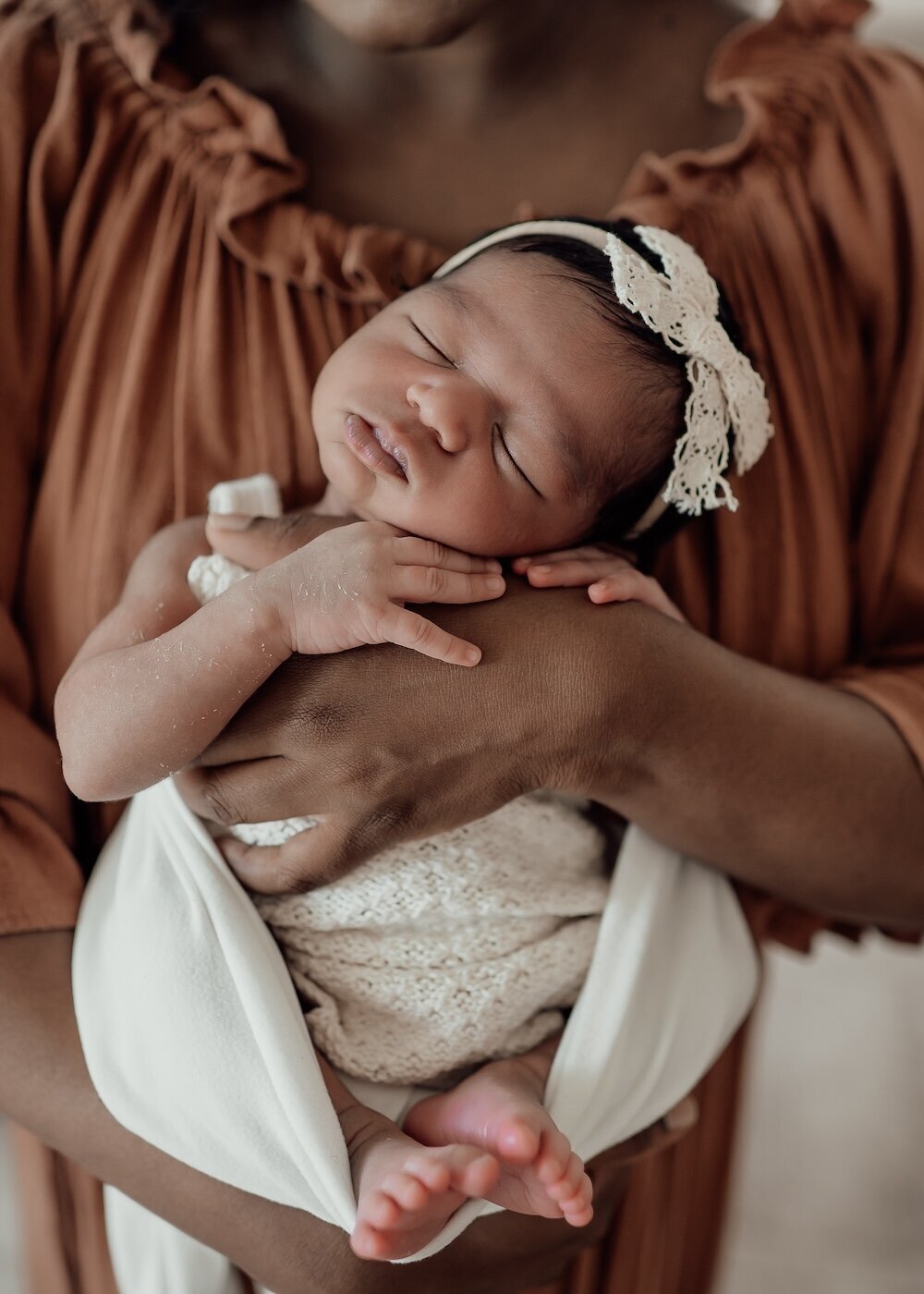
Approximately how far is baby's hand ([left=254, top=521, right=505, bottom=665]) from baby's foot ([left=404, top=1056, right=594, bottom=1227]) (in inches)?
13.7

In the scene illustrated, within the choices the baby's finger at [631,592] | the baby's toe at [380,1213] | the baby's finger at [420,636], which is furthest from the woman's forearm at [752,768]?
the baby's toe at [380,1213]

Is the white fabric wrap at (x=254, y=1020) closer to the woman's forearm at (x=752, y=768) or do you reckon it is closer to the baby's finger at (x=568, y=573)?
the woman's forearm at (x=752, y=768)

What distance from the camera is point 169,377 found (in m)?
1.11

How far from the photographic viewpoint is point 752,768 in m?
1.01

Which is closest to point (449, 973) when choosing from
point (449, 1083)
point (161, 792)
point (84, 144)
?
point (449, 1083)

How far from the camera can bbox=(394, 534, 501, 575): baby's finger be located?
886 millimetres

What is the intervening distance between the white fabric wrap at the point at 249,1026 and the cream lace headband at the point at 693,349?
1.09ft

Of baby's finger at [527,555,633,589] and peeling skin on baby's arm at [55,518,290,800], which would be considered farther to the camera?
baby's finger at [527,555,633,589]

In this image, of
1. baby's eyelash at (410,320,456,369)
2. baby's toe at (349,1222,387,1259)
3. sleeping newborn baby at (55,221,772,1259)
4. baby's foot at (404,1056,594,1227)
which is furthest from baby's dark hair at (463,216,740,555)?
baby's toe at (349,1222,387,1259)

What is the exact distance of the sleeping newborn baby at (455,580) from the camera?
86cm

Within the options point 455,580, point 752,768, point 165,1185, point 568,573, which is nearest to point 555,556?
point 568,573

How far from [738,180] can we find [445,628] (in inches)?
24.6

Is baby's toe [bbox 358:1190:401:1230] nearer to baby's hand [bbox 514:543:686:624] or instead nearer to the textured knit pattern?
the textured knit pattern

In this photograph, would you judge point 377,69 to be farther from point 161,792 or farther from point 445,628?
point 161,792
